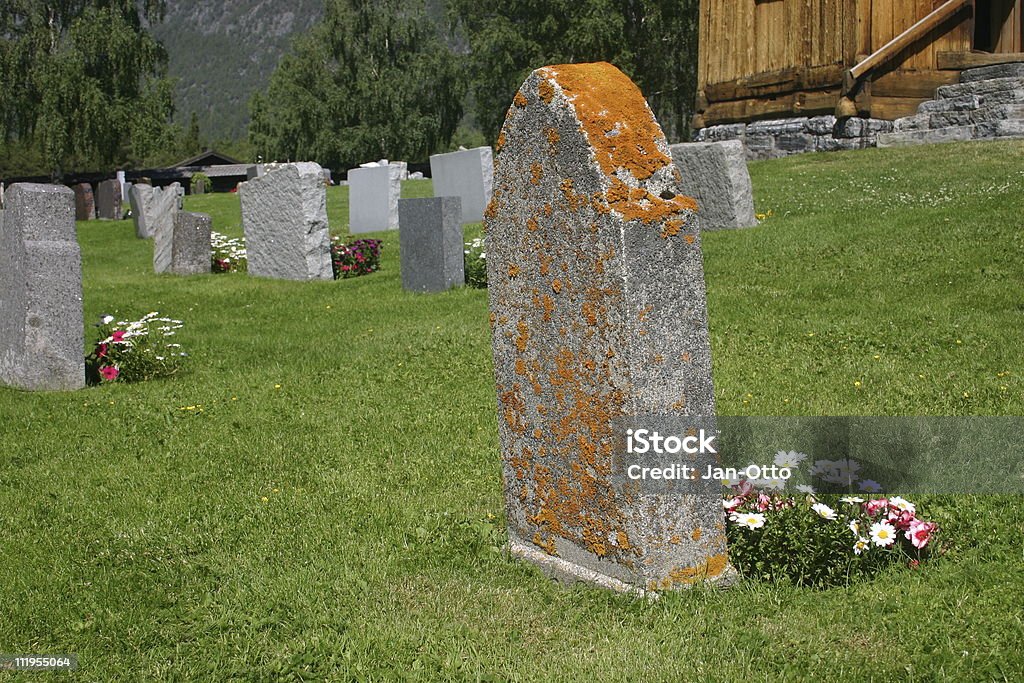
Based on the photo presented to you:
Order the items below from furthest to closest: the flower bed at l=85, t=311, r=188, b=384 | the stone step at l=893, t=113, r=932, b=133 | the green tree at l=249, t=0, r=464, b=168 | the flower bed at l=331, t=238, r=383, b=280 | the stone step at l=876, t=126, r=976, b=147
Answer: the green tree at l=249, t=0, r=464, b=168, the stone step at l=893, t=113, r=932, b=133, the stone step at l=876, t=126, r=976, b=147, the flower bed at l=331, t=238, r=383, b=280, the flower bed at l=85, t=311, r=188, b=384

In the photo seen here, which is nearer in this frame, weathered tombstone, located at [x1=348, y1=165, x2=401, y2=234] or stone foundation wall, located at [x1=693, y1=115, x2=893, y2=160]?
weathered tombstone, located at [x1=348, y1=165, x2=401, y2=234]

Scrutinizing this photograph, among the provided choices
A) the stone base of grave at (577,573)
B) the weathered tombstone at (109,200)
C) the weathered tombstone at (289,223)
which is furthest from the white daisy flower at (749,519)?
the weathered tombstone at (109,200)

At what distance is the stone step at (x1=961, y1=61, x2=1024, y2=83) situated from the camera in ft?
61.2

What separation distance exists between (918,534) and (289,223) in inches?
453

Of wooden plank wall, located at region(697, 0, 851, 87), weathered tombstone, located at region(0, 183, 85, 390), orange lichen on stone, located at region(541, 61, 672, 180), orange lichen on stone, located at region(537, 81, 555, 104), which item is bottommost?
weathered tombstone, located at region(0, 183, 85, 390)

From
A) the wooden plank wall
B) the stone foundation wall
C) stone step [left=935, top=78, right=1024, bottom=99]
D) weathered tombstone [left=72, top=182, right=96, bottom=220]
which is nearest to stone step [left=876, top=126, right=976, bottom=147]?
the stone foundation wall

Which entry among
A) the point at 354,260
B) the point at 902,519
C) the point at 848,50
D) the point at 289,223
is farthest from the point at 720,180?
the point at 902,519

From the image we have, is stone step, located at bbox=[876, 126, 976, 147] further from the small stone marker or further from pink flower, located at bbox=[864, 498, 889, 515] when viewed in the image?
pink flower, located at bbox=[864, 498, 889, 515]

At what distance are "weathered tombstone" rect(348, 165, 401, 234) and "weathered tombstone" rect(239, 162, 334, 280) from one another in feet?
16.3

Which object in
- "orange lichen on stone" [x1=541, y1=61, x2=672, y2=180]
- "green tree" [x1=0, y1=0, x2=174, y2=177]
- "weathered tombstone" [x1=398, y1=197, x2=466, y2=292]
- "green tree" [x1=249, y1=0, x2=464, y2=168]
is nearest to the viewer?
"orange lichen on stone" [x1=541, y1=61, x2=672, y2=180]

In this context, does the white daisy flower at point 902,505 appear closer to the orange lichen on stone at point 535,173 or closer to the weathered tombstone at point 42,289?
the orange lichen on stone at point 535,173

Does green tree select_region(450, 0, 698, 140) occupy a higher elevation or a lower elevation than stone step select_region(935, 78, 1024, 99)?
higher

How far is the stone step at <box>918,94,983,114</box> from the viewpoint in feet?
61.1

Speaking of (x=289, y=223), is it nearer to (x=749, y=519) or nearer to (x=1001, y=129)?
(x=749, y=519)
